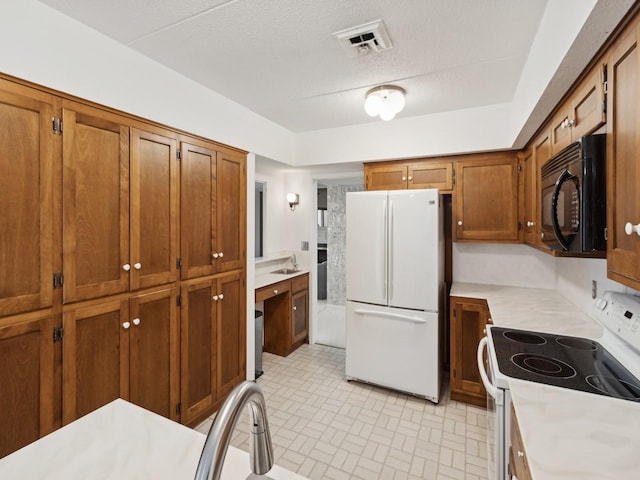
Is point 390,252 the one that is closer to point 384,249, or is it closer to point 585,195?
point 384,249

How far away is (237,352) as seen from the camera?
8.91 ft

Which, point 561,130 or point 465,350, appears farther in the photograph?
point 465,350

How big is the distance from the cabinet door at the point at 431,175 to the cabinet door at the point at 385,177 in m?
0.07

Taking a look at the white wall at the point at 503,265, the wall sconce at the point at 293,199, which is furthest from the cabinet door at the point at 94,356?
the white wall at the point at 503,265

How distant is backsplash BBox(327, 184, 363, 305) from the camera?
559 cm

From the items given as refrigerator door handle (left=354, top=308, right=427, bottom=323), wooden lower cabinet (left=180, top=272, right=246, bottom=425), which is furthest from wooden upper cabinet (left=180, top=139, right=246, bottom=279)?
refrigerator door handle (left=354, top=308, right=427, bottom=323)

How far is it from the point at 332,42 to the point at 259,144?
1.33 meters

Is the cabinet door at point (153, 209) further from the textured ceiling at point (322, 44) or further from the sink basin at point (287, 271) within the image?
the sink basin at point (287, 271)

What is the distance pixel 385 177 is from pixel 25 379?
2.92 meters

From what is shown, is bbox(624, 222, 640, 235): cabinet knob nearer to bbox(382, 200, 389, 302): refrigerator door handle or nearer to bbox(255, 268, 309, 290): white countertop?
bbox(382, 200, 389, 302): refrigerator door handle

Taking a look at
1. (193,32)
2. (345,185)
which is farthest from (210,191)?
(345,185)

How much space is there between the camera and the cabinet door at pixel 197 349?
7.26ft

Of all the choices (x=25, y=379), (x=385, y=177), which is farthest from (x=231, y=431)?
(x=385, y=177)

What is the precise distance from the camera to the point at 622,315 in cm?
139
